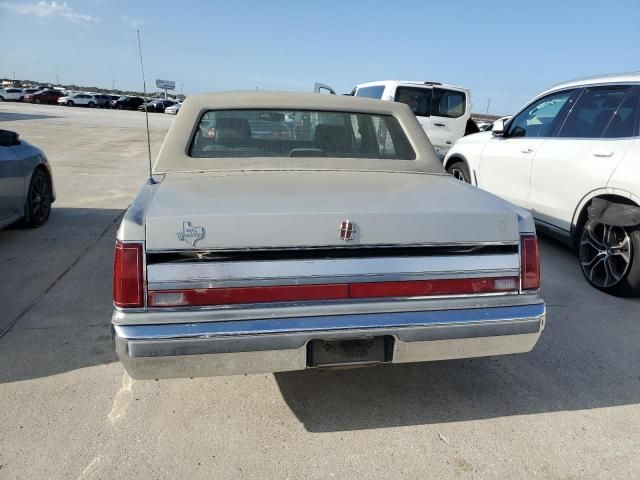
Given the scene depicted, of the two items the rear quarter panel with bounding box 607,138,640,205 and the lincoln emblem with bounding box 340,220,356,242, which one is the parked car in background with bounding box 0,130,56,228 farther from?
the rear quarter panel with bounding box 607,138,640,205

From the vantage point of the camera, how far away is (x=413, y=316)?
2221 mm

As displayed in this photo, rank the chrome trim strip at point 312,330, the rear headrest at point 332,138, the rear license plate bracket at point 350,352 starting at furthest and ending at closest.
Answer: the rear headrest at point 332,138 → the rear license plate bracket at point 350,352 → the chrome trim strip at point 312,330

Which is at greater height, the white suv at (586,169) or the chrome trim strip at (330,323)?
the white suv at (586,169)

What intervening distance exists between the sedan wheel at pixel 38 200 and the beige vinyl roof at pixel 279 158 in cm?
345

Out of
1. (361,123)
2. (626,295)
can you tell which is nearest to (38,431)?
(361,123)

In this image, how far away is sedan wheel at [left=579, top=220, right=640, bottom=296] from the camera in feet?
13.3

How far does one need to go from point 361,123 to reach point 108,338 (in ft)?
7.37

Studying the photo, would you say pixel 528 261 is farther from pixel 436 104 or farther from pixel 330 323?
pixel 436 104

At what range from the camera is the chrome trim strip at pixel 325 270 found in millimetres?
2061

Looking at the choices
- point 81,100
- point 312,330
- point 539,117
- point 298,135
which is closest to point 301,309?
point 312,330

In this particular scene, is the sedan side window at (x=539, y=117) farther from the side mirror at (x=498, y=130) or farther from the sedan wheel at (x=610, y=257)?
the sedan wheel at (x=610, y=257)

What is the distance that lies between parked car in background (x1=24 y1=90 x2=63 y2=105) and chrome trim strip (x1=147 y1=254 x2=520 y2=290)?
55974mm

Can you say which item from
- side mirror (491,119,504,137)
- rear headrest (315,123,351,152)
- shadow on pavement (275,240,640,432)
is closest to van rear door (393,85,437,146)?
side mirror (491,119,504,137)

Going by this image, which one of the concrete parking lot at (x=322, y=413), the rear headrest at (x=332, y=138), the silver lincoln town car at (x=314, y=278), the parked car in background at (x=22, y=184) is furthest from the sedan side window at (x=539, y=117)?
the parked car in background at (x=22, y=184)
